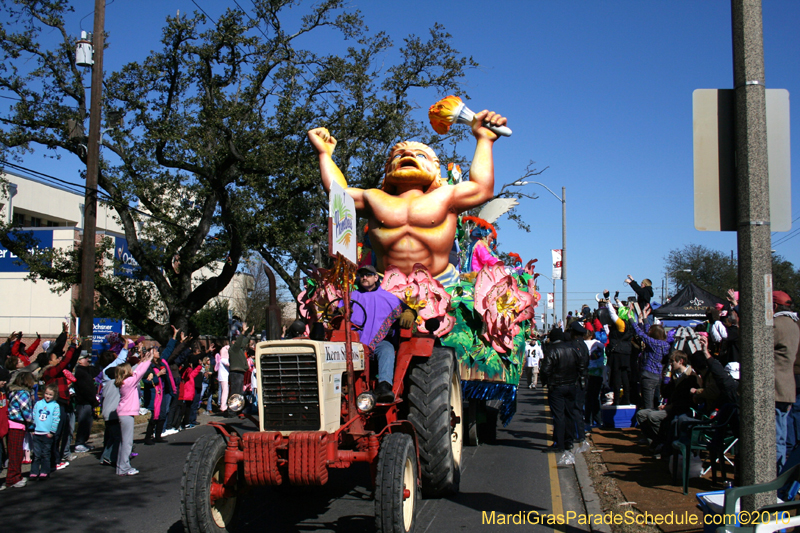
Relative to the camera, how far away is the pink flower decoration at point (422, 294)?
6.76 m

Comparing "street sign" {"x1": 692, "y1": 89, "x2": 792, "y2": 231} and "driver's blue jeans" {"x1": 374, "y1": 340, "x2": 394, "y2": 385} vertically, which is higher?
"street sign" {"x1": 692, "y1": 89, "x2": 792, "y2": 231}

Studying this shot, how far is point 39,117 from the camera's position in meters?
Answer: 17.5

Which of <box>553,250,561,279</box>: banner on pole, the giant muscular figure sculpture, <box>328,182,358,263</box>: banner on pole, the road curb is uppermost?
<box>553,250,561,279</box>: banner on pole

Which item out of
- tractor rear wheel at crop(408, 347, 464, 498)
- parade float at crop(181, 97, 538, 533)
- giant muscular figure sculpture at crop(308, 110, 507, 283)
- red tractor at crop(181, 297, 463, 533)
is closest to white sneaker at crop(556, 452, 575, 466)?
parade float at crop(181, 97, 538, 533)

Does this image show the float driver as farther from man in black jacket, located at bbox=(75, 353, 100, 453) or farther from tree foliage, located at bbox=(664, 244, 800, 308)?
tree foliage, located at bbox=(664, 244, 800, 308)

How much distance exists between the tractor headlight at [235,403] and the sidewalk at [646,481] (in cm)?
357

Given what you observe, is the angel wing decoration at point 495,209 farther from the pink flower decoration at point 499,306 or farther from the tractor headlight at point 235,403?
the tractor headlight at point 235,403

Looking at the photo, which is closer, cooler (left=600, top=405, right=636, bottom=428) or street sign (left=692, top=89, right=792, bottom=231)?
street sign (left=692, top=89, right=792, bottom=231)

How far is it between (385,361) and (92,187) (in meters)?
10.4

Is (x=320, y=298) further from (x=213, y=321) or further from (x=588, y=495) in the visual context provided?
(x=213, y=321)

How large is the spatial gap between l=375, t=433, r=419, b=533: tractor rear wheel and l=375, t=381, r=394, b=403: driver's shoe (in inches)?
16.9

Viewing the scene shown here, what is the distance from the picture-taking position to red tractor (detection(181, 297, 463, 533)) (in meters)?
4.48

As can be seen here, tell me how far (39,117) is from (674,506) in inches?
717

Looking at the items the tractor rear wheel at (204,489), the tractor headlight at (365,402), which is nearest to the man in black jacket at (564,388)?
the tractor headlight at (365,402)
